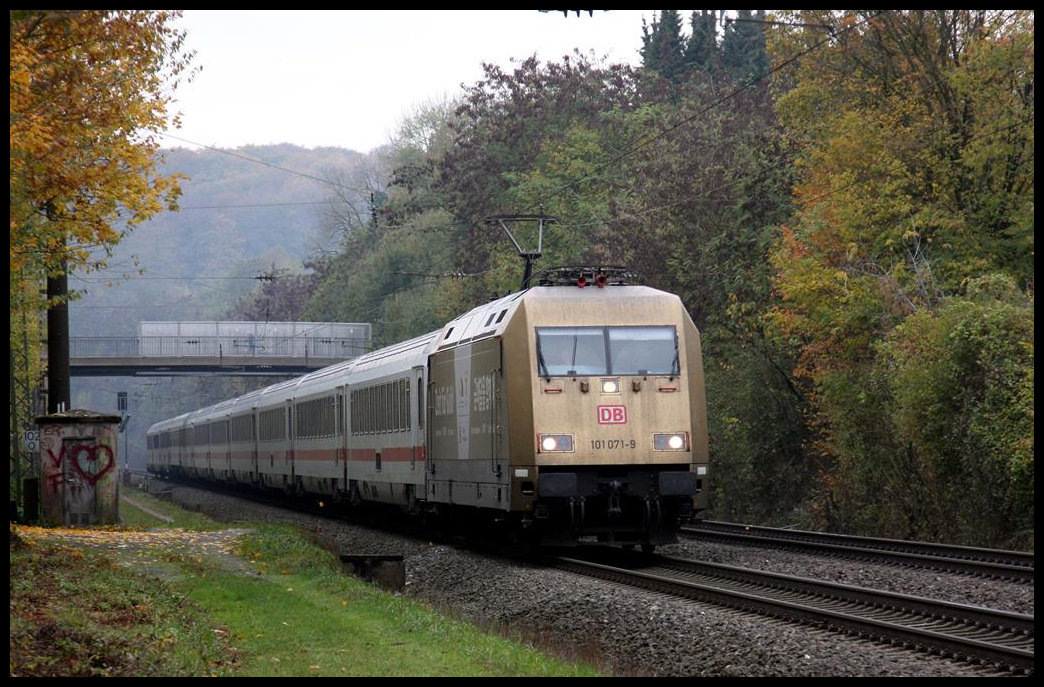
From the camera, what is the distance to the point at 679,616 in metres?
13.2

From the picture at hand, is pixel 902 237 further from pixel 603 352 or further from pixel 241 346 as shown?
pixel 241 346

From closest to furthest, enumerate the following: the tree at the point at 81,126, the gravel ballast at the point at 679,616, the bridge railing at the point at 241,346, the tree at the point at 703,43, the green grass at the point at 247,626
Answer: the green grass at the point at 247,626, the gravel ballast at the point at 679,616, the tree at the point at 81,126, the tree at the point at 703,43, the bridge railing at the point at 241,346

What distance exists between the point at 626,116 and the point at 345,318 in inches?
1425

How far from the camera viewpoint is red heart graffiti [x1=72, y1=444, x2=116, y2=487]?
26.9 m

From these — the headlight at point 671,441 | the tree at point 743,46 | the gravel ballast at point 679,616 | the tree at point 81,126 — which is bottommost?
the gravel ballast at point 679,616

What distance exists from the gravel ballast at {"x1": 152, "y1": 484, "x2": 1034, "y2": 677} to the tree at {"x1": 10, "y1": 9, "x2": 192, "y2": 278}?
6984mm

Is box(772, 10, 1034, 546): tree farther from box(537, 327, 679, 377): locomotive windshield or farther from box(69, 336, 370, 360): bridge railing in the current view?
box(69, 336, 370, 360): bridge railing

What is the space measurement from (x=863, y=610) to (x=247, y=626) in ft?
19.3

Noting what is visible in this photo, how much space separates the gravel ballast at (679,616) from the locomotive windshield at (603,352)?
272cm

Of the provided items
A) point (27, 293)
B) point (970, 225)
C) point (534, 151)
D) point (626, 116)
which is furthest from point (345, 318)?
point (970, 225)

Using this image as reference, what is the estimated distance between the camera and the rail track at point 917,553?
1650 centimetres

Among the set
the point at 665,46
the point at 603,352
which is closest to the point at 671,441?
the point at 603,352

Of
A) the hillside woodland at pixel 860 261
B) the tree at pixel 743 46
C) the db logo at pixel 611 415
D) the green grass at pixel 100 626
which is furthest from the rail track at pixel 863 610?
the tree at pixel 743 46

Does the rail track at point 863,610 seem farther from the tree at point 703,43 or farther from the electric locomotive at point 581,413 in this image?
the tree at point 703,43
